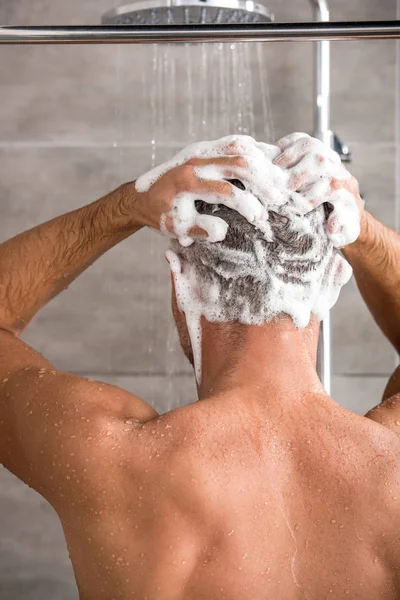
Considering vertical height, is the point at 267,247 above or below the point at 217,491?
above

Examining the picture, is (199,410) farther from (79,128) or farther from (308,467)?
(79,128)

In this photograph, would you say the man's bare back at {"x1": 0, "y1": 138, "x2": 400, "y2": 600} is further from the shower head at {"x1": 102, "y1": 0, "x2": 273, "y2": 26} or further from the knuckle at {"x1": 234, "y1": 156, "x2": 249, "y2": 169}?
the shower head at {"x1": 102, "y1": 0, "x2": 273, "y2": 26}

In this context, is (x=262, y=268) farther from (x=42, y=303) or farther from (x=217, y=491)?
(x=42, y=303)

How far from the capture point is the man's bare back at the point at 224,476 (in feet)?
2.94

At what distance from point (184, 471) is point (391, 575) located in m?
0.27

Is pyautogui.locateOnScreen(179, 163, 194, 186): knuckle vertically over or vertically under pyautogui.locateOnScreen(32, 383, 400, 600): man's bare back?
over

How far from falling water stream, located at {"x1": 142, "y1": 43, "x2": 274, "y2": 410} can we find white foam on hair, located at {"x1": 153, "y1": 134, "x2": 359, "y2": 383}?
0.96 metres

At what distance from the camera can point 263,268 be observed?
3.29ft

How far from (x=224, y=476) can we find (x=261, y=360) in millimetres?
148

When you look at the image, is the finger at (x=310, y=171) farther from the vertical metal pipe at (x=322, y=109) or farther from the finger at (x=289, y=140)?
the vertical metal pipe at (x=322, y=109)

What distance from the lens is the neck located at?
970 mm

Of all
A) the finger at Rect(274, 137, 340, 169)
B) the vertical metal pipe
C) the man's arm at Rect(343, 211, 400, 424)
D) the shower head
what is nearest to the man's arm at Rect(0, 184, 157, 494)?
the finger at Rect(274, 137, 340, 169)

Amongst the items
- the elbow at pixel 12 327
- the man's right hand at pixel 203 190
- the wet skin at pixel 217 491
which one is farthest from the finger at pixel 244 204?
the elbow at pixel 12 327

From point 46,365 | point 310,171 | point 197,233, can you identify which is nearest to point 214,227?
point 197,233
